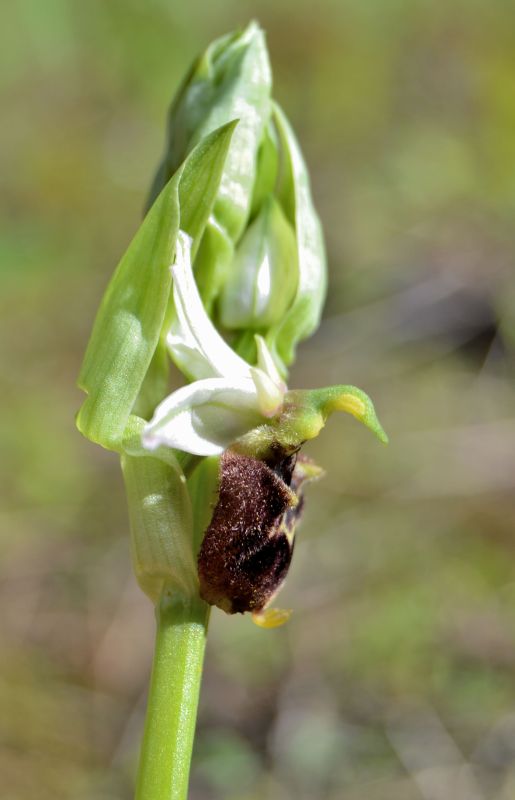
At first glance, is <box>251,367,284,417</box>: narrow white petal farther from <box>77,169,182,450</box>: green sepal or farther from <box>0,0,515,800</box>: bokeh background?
<box>0,0,515,800</box>: bokeh background

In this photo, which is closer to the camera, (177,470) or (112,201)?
(177,470)

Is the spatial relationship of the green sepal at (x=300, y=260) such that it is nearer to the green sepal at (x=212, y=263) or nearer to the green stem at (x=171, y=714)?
the green sepal at (x=212, y=263)

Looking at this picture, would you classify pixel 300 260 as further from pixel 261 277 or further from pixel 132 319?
pixel 132 319

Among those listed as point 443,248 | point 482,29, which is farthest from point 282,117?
point 482,29

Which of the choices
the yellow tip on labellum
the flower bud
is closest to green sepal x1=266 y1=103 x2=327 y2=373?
the flower bud

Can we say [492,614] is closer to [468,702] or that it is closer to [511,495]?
[468,702]

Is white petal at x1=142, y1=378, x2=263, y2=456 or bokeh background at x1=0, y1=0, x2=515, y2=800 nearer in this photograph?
white petal at x1=142, y1=378, x2=263, y2=456

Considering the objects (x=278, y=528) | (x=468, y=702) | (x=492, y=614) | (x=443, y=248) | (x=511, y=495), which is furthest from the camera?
(x=443, y=248)
